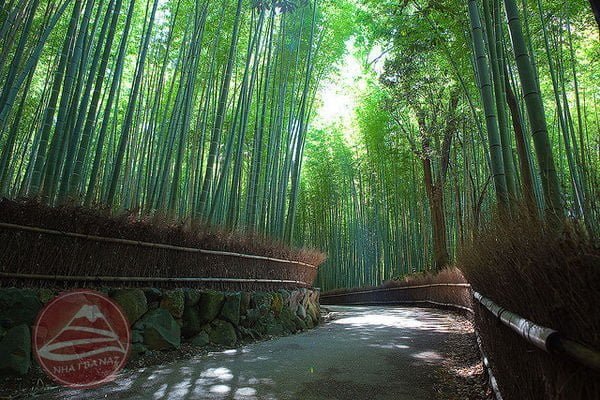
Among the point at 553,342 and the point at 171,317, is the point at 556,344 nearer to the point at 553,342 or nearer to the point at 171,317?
the point at 553,342

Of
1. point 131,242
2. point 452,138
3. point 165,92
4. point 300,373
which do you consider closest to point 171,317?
point 131,242

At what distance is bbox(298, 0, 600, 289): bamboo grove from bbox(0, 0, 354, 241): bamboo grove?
Result: 1680mm

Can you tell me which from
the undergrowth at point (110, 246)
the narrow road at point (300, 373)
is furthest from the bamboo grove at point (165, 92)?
the narrow road at point (300, 373)

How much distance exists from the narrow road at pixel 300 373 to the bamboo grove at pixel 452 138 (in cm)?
126

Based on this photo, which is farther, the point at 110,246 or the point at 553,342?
the point at 110,246

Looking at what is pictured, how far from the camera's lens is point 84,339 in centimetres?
290

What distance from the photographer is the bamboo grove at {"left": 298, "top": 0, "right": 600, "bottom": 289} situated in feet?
7.57

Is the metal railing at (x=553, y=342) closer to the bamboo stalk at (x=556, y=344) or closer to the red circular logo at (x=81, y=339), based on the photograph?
the bamboo stalk at (x=556, y=344)

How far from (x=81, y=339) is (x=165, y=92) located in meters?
7.44

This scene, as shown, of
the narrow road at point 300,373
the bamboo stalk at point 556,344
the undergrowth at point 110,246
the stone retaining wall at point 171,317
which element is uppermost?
the undergrowth at point 110,246

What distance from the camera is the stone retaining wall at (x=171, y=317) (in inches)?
102

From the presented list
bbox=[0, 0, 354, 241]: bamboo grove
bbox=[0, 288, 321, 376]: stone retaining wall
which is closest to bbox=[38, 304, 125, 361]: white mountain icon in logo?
bbox=[0, 288, 321, 376]: stone retaining wall

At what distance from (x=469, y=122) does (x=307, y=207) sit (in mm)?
8624

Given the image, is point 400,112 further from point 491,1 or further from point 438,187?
point 491,1
